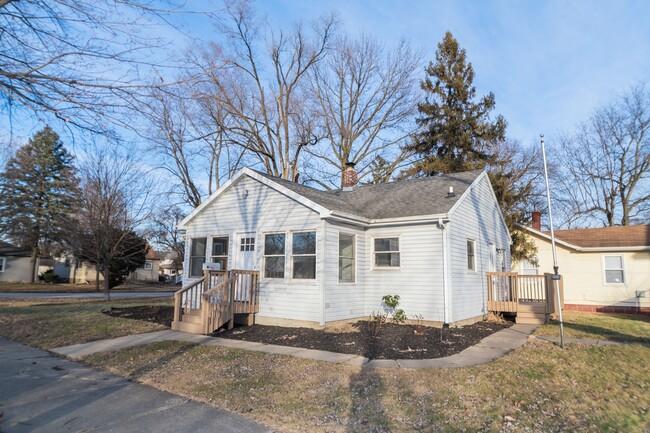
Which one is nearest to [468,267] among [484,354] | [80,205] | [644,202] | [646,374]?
[484,354]

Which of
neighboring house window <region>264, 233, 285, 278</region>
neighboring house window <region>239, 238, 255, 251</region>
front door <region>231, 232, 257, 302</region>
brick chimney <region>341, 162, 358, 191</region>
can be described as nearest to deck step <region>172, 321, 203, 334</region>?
front door <region>231, 232, 257, 302</region>

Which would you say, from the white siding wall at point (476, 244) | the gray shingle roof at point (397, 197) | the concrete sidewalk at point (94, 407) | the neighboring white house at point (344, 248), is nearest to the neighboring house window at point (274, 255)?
the neighboring white house at point (344, 248)

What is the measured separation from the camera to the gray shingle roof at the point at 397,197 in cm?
1170

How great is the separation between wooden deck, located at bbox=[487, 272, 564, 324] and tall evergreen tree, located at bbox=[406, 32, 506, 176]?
10.9 metres

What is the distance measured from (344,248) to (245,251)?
3.13m

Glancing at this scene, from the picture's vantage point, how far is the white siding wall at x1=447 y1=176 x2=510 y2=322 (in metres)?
→ 11.2

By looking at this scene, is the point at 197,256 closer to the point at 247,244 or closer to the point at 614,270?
the point at 247,244

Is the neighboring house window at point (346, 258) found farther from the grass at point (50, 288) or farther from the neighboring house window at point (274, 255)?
the grass at point (50, 288)

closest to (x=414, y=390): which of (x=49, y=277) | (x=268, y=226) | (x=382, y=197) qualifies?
(x=268, y=226)

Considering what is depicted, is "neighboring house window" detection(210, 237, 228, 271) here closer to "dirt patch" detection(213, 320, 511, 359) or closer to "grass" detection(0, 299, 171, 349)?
"dirt patch" detection(213, 320, 511, 359)

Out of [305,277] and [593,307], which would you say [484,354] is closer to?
[305,277]

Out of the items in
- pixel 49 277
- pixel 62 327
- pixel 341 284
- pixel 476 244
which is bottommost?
pixel 62 327

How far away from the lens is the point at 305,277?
429 inches

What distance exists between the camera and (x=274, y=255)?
11594mm
